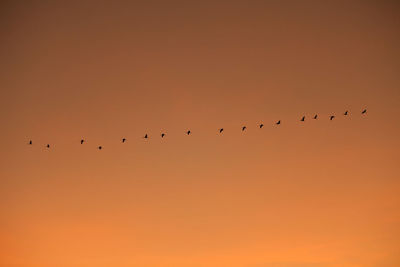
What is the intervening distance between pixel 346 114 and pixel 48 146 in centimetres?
3999

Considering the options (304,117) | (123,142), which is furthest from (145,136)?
(304,117)

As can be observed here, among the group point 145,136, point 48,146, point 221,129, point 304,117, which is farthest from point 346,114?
point 48,146

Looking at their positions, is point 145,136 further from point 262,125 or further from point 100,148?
point 262,125

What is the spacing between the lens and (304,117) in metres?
102

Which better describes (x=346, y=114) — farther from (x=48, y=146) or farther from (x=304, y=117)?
(x=48, y=146)

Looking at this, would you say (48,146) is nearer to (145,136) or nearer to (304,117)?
(145,136)

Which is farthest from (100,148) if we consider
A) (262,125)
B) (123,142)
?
(262,125)

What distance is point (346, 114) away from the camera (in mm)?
103562

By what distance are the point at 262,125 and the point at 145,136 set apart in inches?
619

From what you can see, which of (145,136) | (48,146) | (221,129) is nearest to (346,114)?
(221,129)

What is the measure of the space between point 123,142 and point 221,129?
13.7 m

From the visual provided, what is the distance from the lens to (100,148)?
106 metres

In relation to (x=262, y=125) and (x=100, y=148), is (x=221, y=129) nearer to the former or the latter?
(x=262, y=125)

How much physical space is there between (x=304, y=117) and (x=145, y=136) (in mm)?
21293
